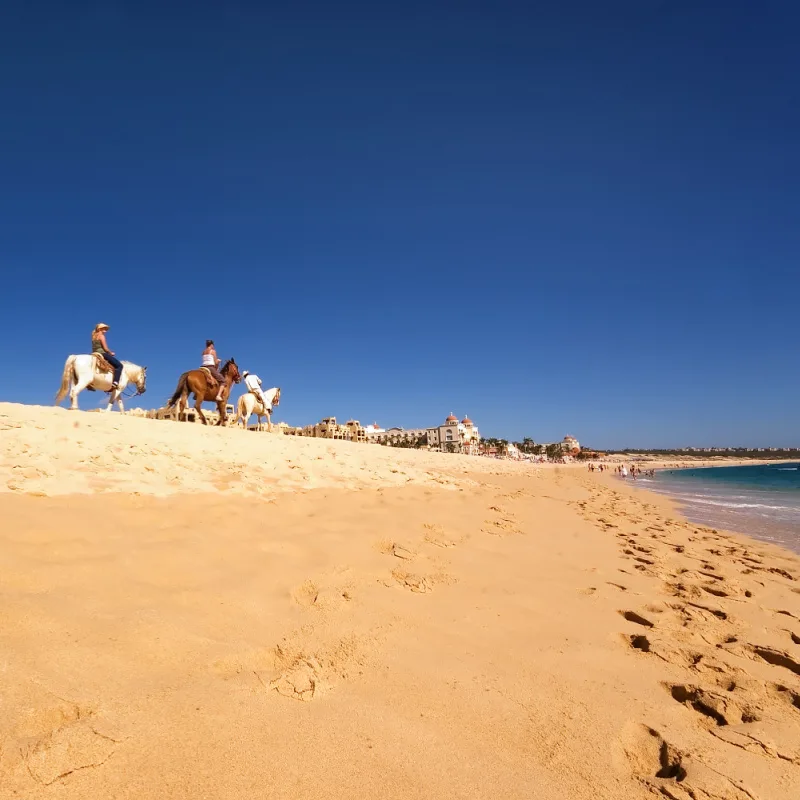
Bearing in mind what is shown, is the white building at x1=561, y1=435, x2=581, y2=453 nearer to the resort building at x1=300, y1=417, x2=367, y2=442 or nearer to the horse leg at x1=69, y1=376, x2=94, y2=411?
the resort building at x1=300, y1=417, x2=367, y2=442

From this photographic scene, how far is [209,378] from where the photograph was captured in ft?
50.0

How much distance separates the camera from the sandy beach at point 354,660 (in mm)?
1662

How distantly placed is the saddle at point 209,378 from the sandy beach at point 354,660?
1028 cm

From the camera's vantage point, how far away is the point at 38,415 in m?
8.45

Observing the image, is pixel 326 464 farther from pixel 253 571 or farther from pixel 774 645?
pixel 774 645

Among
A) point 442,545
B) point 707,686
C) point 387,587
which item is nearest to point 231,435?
point 442,545

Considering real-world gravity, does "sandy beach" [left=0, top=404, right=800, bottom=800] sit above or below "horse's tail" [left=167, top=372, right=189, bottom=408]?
below

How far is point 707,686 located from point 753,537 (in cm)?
886

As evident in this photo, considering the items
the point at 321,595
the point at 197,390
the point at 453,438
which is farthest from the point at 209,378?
the point at 453,438

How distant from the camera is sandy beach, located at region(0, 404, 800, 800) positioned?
Result: 1.66 metres

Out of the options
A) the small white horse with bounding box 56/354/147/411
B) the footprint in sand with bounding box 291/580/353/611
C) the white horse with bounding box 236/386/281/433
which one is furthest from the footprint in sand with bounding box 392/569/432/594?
the white horse with bounding box 236/386/281/433

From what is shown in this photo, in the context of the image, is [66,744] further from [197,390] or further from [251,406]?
[251,406]

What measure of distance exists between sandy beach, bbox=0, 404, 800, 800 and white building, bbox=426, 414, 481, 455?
3706 inches

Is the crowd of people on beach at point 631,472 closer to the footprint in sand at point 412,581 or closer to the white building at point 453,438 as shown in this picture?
the white building at point 453,438
